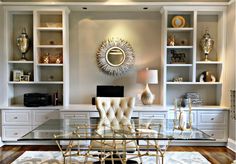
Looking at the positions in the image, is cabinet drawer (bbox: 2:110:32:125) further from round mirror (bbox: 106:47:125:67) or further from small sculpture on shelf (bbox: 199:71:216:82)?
small sculpture on shelf (bbox: 199:71:216:82)

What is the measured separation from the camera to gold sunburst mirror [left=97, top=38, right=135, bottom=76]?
5.57 metres

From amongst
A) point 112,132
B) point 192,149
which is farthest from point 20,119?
point 192,149

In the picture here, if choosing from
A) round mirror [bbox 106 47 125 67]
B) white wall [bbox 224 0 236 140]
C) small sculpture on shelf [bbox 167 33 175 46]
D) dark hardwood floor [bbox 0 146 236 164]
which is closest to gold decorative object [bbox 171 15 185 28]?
small sculpture on shelf [bbox 167 33 175 46]

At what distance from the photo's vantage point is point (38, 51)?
5.38m

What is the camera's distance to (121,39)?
18.4 ft

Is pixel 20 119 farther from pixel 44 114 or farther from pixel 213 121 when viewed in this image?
pixel 213 121

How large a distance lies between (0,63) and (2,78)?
0.94 ft

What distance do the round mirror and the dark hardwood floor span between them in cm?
195

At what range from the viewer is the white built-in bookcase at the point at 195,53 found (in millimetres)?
5230

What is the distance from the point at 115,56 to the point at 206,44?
1.81m

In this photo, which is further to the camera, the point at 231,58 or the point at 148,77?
the point at 148,77

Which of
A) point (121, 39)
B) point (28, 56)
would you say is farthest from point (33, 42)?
point (121, 39)

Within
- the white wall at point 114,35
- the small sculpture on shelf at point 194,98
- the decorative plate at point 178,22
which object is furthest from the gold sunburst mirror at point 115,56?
the small sculpture on shelf at point 194,98

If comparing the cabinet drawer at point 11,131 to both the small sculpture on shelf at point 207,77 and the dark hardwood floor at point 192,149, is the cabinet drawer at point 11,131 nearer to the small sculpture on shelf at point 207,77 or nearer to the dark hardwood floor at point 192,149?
the dark hardwood floor at point 192,149
